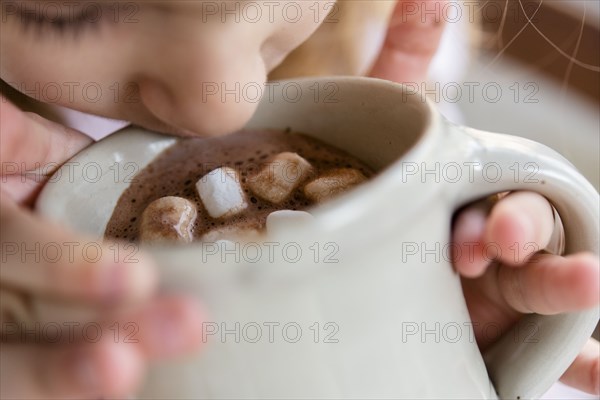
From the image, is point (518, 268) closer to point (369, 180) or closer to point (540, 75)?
point (369, 180)

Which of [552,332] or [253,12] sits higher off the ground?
[253,12]

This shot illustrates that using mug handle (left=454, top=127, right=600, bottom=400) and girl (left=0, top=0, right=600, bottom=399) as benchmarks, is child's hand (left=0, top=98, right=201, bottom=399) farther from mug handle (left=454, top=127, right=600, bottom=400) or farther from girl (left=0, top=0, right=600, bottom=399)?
mug handle (left=454, top=127, right=600, bottom=400)

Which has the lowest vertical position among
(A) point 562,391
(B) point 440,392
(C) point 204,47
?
(A) point 562,391

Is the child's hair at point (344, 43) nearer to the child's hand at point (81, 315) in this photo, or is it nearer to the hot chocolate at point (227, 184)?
the hot chocolate at point (227, 184)

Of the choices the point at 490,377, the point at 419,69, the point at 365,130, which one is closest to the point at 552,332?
the point at 490,377

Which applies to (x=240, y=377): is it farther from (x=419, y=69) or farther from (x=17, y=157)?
(x=419, y=69)

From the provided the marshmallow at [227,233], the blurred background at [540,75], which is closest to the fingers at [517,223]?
the marshmallow at [227,233]

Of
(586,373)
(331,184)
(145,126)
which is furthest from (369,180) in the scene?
(586,373)
